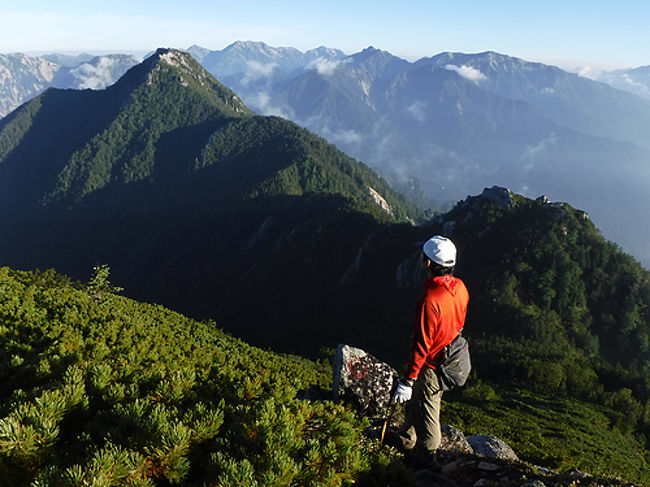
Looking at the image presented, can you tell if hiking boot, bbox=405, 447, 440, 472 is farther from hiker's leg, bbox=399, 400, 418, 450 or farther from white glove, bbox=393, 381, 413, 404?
white glove, bbox=393, 381, 413, 404

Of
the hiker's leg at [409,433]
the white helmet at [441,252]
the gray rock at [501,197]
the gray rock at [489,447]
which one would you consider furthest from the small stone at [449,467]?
the gray rock at [501,197]

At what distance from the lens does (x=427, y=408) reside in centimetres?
880

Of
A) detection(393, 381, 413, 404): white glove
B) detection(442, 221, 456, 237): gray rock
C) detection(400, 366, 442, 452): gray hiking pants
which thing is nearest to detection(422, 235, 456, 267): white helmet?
detection(400, 366, 442, 452): gray hiking pants

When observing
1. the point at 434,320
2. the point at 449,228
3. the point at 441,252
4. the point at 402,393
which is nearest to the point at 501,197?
the point at 449,228

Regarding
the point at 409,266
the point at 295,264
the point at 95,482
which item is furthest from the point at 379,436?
the point at 295,264

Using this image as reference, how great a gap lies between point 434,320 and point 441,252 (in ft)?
4.81

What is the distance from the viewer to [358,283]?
13112cm

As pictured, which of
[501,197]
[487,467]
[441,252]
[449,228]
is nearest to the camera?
[441,252]

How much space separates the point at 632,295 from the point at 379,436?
4789 inches

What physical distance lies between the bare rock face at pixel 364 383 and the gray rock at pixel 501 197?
382 ft

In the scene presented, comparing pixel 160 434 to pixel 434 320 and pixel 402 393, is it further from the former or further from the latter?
pixel 434 320

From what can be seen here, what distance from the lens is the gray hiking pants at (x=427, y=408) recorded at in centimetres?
861

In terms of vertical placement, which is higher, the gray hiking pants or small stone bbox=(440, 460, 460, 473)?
the gray hiking pants

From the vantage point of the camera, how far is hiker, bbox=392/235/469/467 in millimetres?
7906
